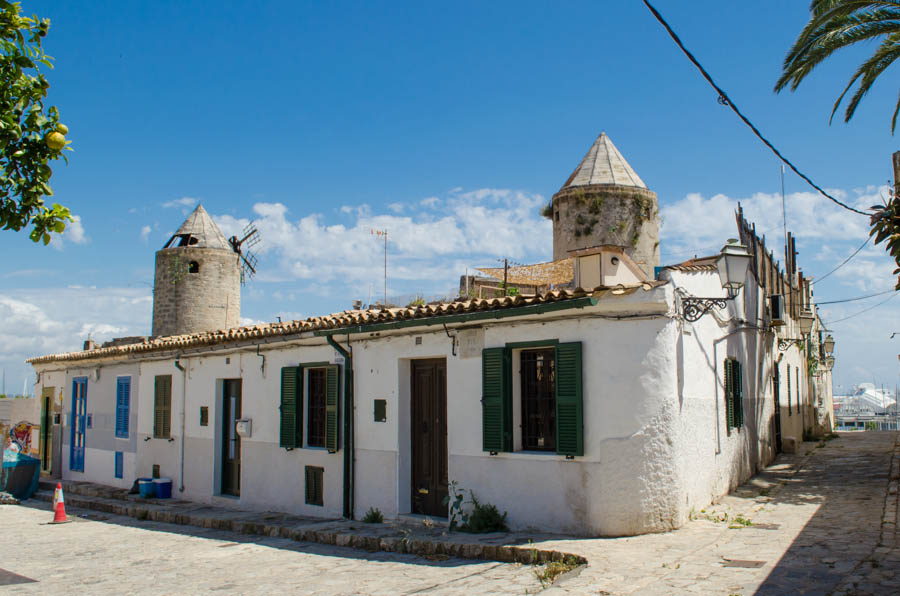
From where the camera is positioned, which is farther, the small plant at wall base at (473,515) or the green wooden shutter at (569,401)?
the small plant at wall base at (473,515)

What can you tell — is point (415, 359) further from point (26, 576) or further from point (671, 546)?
point (26, 576)

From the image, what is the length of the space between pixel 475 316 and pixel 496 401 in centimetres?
111

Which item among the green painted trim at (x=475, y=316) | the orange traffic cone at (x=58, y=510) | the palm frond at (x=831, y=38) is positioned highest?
the palm frond at (x=831, y=38)

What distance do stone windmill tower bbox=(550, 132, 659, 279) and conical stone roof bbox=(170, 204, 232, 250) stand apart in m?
14.5

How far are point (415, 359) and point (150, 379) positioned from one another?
823 centimetres

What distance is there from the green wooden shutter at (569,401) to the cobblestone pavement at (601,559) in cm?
109

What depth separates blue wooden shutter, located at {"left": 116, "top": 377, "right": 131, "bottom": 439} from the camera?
17.0 m

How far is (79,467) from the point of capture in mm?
18688

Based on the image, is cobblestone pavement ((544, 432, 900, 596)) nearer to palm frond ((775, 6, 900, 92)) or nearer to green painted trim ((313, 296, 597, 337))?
green painted trim ((313, 296, 597, 337))

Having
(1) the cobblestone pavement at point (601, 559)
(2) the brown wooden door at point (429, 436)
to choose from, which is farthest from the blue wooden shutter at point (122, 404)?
(2) the brown wooden door at point (429, 436)

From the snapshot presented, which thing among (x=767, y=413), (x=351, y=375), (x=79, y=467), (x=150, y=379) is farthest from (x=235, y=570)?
(x=79, y=467)

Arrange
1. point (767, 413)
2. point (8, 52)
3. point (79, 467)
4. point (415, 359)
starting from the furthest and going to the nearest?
point (79, 467) < point (767, 413) < point (415, 359) < point (8, 52)

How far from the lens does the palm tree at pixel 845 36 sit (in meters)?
10.9

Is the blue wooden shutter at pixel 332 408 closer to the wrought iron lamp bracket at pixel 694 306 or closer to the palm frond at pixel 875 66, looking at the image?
the wrought iron lamp bracket at pixel 694 306
